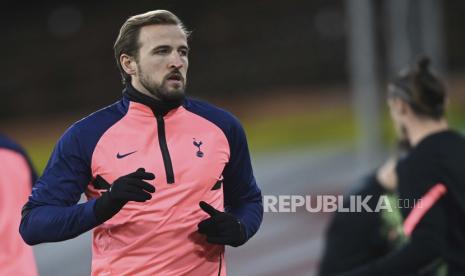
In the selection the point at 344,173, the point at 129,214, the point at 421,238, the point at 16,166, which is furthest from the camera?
the point at 344,173

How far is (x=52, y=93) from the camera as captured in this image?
13875mm

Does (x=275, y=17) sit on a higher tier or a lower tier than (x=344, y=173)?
higher

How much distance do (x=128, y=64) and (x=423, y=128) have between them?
3.45 ft

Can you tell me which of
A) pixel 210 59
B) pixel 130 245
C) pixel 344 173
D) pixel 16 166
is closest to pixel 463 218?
pixel 130 245

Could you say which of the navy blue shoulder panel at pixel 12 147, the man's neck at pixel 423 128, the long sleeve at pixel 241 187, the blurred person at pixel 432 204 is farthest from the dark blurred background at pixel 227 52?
the long sleeve at pixel 241 187

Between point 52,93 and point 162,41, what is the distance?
11.7 metres

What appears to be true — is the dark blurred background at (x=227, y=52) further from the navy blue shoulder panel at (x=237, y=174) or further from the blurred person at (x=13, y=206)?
the navy blue shoulder panel at (x=237, y=174)

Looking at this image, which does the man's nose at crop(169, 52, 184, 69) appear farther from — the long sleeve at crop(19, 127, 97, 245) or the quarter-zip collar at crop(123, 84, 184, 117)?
the long sleeve at crop(19, 127, 97, 245)

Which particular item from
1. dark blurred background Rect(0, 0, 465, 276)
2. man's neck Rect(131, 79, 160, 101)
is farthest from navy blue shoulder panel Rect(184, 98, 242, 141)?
dark blurred background Rect(0, 0, 465, 276)

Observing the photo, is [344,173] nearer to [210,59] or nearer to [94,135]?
[210,59]

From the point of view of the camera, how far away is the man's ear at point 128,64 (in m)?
2.45

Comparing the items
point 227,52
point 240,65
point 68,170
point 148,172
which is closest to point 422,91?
point 148,172

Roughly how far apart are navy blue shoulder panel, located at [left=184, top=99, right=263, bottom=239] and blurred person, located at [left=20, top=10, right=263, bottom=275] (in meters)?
0.04

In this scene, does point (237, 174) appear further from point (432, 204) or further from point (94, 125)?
point (432, 204)
